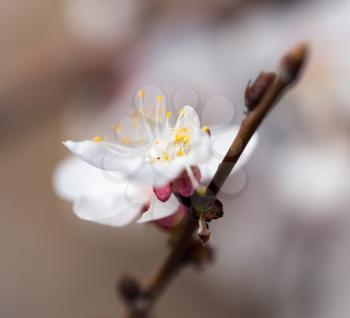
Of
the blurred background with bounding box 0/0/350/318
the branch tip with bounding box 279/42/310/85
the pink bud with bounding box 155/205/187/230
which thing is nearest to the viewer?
the branch tip with bounding box 279/42/310/85

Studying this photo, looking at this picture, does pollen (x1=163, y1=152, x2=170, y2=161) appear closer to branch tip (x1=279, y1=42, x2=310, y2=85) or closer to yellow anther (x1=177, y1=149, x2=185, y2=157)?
yellow anther (x1=177, y1=149, x2=185, y2=157)

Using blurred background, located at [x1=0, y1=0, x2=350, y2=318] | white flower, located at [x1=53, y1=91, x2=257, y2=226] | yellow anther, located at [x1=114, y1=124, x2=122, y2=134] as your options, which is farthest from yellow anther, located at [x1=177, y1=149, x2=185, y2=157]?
blurred background, located at [x1=0, y1=0, x2=350, y2=318]

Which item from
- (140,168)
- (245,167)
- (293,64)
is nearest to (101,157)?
(140,168)

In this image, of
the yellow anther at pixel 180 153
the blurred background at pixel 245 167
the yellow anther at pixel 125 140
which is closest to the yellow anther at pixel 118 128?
the yellow anther at pixel 125 140

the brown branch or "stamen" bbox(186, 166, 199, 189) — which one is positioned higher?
the brown branch

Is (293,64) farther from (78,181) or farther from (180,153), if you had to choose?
(78,181)

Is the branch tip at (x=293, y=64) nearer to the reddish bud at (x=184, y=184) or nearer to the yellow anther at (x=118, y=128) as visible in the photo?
the reddish bud at (x=184, y=184)

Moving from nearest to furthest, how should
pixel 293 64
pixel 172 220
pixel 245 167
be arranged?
pixel 293 64, pixel 172 220, pixel 245 167
